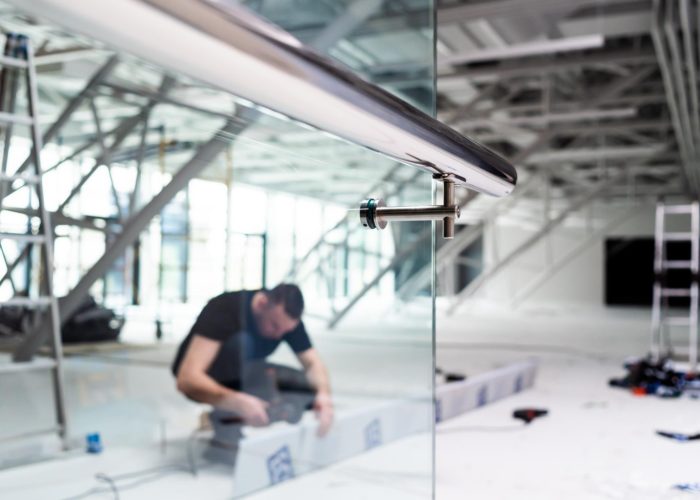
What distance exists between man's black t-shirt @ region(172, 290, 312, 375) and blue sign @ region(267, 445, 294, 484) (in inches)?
13.9

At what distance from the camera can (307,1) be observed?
62.5 inches

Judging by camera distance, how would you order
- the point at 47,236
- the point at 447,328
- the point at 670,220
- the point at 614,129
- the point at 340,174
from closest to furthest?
the point at 340,174, the point at 47,236, the point at 614,129, the point at 447,328, the point at 670,220

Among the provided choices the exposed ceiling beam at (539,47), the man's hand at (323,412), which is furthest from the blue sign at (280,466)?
the exposed ceiling beam at (539,47)

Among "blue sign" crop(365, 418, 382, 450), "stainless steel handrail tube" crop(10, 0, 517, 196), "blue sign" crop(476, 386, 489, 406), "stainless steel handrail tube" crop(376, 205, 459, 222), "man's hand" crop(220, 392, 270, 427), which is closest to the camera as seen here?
"stainless steel handrail tube" crop(10, 0, 517, 196)

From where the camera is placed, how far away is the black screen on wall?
15.9 m

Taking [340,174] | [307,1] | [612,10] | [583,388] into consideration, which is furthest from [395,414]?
[612,10]

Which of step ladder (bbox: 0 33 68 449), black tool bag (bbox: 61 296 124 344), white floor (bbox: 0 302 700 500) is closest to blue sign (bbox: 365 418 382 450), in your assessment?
white floor (bbox: 0 302 700 500)

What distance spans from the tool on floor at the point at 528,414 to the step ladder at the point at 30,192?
7.11ft

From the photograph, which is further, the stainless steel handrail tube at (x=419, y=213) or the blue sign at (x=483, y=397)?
the blue sign at (x=483, y=397)

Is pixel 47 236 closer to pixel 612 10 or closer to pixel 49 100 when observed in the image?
pixel 49 100

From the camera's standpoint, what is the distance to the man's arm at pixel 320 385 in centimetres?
248

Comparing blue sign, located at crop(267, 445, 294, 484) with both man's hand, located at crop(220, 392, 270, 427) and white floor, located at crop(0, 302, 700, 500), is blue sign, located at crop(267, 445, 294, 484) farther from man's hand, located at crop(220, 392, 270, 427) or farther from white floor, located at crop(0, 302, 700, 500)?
man's hand, located at crop(220, 392, 270, 427)

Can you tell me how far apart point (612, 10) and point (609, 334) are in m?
4.53

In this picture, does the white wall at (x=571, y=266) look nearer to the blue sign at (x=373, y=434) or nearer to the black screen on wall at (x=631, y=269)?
the black screen on wall at (x=631, y=269)
